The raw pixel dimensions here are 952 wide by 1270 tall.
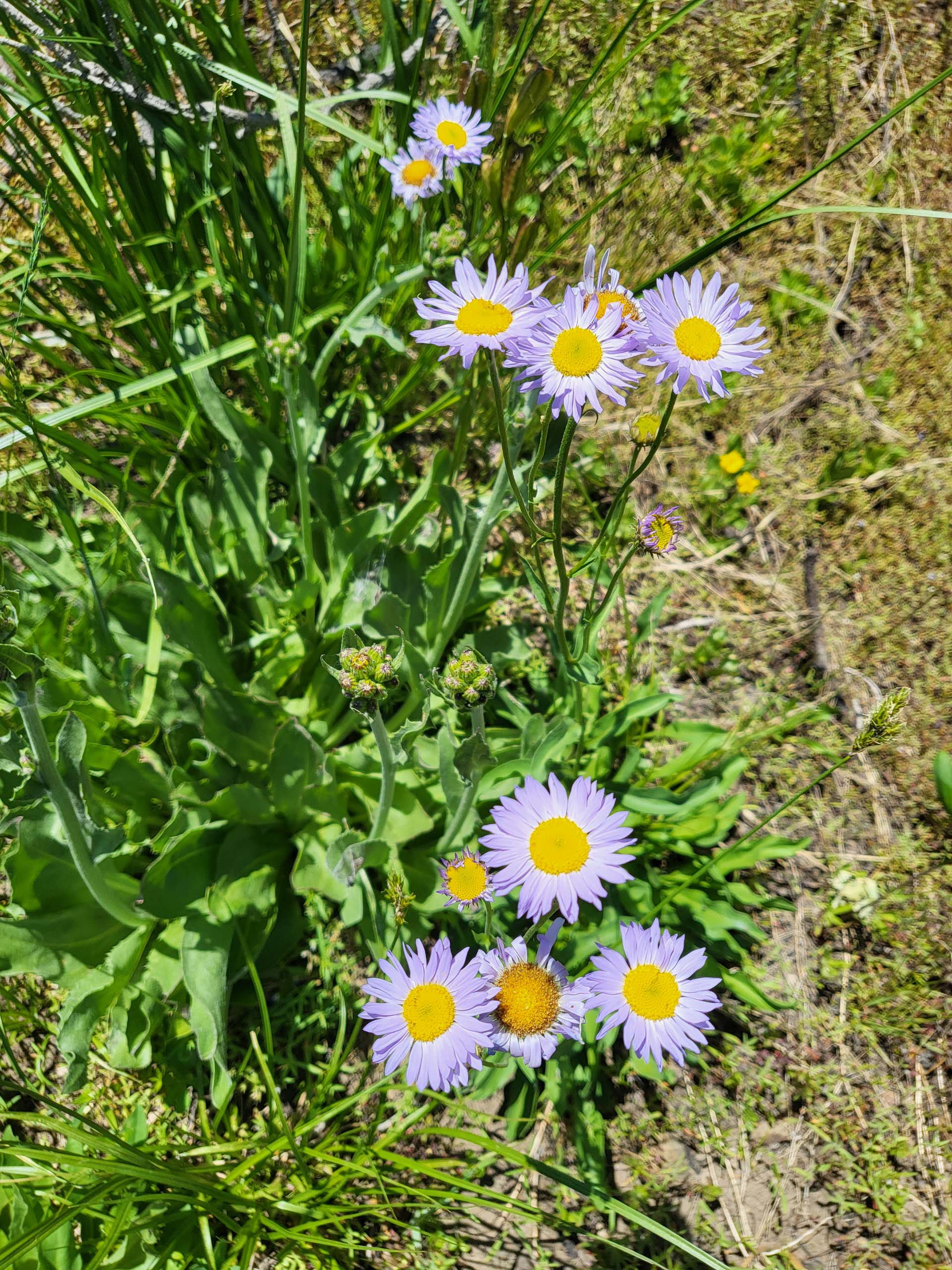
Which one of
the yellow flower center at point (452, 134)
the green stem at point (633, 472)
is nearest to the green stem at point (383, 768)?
the green stem at point (633, 472)

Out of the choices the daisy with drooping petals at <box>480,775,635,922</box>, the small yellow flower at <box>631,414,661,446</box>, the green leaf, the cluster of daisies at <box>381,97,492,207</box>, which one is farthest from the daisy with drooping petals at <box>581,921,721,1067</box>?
the cluster of daisies at <box>381,97,492,207</box>

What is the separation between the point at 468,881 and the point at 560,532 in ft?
2.51

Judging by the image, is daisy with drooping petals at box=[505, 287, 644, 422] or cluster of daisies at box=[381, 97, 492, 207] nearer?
daisy with drooping petals at box=[505, 287, 644, 422]

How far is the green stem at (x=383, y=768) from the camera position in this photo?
1679mm

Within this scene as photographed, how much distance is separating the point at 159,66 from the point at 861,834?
10.7 ft

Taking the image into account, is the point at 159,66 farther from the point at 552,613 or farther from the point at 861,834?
the point at 861,834

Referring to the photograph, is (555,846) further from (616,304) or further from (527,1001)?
(616,304)

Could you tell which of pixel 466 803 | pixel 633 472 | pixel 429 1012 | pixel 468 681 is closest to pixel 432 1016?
pixel 429 1012

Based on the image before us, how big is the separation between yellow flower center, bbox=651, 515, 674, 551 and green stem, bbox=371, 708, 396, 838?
732mm

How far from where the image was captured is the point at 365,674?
151cm

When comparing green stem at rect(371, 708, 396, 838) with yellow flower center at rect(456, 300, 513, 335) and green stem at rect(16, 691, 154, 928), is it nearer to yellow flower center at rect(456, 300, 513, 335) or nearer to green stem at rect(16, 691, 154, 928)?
green stem at rect(16, 691, 154, 928)

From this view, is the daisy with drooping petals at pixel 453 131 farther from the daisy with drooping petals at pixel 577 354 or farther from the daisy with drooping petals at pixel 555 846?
the daisy with drooping petals at pixel 555 846

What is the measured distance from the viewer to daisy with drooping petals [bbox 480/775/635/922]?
1.53m

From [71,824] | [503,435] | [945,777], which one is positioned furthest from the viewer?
[945,777]
